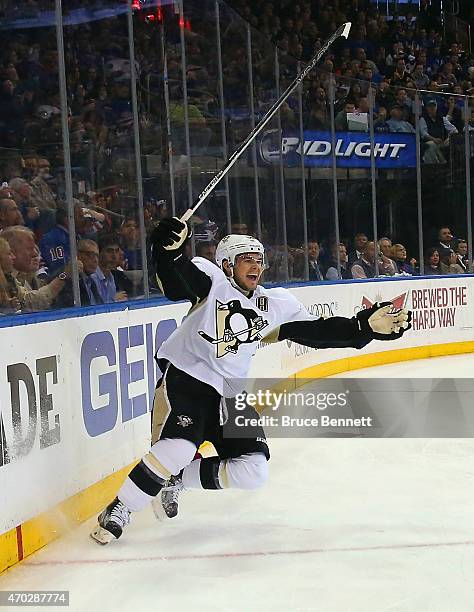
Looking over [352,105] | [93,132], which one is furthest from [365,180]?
[93,132]

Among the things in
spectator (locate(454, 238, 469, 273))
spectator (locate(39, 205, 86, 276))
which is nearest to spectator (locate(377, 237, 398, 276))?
spectator (locate(454, 238, 469, 273))

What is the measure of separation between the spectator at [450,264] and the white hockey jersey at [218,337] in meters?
6.98

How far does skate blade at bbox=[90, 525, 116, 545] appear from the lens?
12.8 ft

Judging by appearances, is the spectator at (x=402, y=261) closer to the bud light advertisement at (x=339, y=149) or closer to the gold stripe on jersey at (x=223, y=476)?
the bud light advertisement at (x=339, y=149)

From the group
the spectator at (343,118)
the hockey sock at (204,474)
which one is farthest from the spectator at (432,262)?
the hockey sock at (204,474)

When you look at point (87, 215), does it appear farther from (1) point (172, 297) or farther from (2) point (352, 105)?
(2) point (352, 105)

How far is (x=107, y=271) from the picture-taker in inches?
208

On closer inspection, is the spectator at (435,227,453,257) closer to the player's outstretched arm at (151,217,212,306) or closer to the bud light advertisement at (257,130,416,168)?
the bud light advertisement at (257,130,416,168)

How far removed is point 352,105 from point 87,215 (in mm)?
5628

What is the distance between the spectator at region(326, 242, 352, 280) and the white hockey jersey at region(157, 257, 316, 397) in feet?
16.9

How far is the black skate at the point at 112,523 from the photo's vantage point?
12.8 ft

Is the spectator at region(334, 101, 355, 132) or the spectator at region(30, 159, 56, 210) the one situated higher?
the spectator at region(334, 101, 355, 132)

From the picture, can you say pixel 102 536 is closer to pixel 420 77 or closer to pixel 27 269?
pixel 27 269

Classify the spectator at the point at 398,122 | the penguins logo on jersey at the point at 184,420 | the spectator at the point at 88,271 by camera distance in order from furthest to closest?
the spectator at the point at 398,122 < the spectator at the point at 88,271 < the penguins logo on jersey at the point at 184,420
